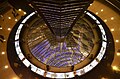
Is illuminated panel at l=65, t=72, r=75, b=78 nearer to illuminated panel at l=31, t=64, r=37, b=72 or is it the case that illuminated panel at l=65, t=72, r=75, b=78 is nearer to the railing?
illuminated panel at l=31, t=64, r=37, b=72

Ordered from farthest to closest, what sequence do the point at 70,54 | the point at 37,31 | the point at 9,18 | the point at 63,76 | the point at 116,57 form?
the point at 70,54
the point at 37,31
the point at 9,18
the point at 116,57
the point at 63,76

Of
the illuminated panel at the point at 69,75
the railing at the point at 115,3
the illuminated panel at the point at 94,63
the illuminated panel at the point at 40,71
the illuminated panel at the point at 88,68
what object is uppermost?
the railing at the point at 115,3

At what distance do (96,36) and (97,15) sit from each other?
8.16 ft

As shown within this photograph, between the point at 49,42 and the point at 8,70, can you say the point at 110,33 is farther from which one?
the point at 8,70

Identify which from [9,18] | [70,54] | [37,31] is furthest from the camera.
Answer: [70,54]

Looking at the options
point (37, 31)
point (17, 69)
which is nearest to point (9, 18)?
point (37, 31)

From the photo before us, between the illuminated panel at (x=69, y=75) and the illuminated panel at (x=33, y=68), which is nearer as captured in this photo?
the illuminated panel at (x=69, y=75)

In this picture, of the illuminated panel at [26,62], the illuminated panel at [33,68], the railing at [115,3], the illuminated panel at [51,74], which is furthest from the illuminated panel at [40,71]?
the railing at [115,3]

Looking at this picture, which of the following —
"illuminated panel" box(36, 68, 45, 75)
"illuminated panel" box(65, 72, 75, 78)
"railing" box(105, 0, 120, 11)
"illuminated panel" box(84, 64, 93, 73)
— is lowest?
"illuminated panel" box(65, 72, 75, 78)

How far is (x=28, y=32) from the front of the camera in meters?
18.9

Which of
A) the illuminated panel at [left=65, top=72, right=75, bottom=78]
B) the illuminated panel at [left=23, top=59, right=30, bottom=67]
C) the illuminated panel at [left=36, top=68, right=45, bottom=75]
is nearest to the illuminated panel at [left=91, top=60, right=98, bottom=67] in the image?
the illuminated panel at [left=65, top=72, right=75, bottom=78]

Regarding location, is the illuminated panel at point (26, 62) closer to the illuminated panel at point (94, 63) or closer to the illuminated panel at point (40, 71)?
the illuminated panel at point (40, 71)

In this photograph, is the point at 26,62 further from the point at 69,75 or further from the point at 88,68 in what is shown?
the point at 88,68

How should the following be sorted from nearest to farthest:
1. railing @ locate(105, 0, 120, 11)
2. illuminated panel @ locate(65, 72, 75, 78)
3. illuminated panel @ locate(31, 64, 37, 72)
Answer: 1. illuminated panel @ locate(65, 72, 75, 78)
2. illuminated panel @ locate(31, 64, 37, 72)
3. railing @ locate(105, 0, 120, 11)
